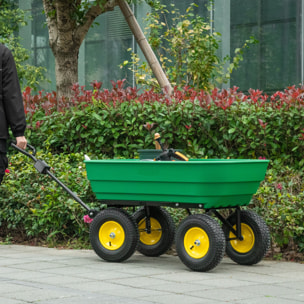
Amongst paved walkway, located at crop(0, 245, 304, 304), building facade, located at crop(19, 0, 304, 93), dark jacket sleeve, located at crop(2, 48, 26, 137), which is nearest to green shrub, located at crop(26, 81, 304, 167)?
paved walkway, located at crop(0, 245, 304, 304)

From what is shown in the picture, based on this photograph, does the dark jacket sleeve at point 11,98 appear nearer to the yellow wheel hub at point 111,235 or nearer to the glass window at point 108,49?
the yellow wheel hub at point 111,235

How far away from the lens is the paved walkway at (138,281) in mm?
4801

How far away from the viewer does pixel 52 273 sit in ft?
19.0

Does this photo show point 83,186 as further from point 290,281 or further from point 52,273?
point 290,281

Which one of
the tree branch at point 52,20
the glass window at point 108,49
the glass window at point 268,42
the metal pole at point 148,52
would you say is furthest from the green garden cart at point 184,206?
the glass window at point 108,49

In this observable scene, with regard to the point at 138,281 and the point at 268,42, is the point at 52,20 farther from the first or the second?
the point at 138,281

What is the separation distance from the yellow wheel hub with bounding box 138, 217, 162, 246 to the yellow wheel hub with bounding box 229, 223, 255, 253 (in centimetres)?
76

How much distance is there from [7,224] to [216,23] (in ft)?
27.6

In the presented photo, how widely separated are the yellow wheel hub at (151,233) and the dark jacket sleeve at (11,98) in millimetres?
1829

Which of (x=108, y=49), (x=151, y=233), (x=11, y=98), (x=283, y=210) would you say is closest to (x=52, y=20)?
(x=151, y=233)

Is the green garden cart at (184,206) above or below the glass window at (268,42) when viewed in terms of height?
below

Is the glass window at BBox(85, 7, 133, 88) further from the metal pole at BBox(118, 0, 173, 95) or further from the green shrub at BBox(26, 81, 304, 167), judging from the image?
the green shrub at BBox(26, 81, 304, 167)

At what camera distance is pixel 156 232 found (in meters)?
6.81

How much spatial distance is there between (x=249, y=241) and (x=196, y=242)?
1.89 feet
